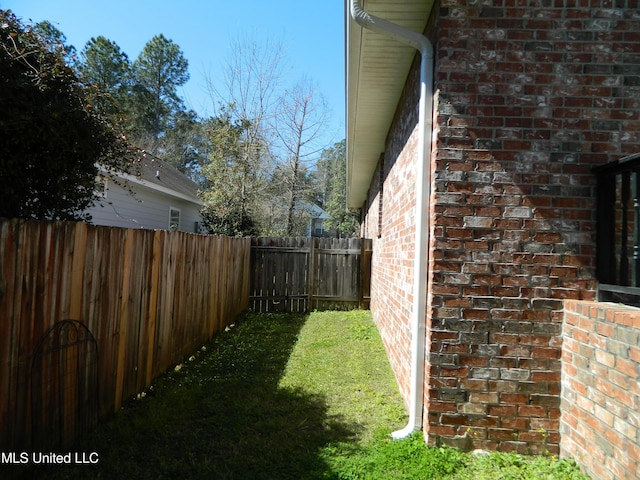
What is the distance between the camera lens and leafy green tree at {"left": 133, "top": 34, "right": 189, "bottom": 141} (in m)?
26.8

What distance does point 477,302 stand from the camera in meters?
2.98

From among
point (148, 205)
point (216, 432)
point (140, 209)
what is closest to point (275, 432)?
point (216, 432)

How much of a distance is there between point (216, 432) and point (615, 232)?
3281 millimetres

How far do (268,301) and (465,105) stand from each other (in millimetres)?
7524

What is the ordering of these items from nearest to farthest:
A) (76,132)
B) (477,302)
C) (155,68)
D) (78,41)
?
(477,302), (76,132), (78,41), (155,68)

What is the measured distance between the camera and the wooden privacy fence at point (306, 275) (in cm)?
979

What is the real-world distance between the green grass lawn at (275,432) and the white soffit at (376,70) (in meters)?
3.36

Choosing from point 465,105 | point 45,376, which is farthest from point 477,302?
point 45,376

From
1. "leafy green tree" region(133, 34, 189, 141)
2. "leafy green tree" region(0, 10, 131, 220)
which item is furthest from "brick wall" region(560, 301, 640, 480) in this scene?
"leafy green tree" region(133, 34, 189, 141)

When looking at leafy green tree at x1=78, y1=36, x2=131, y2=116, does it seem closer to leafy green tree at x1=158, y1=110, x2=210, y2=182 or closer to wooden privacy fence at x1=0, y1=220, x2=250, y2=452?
leafy green tree at x1=158, y1=110, x2=210, y2=182

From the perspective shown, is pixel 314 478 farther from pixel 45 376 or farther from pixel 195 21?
pixel 195 21

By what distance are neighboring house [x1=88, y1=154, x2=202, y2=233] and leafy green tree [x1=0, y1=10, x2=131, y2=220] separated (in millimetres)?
4571

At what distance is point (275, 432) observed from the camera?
327cm

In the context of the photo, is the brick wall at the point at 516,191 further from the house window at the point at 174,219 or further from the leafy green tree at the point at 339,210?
the leafy green tree at the point at 339,210
